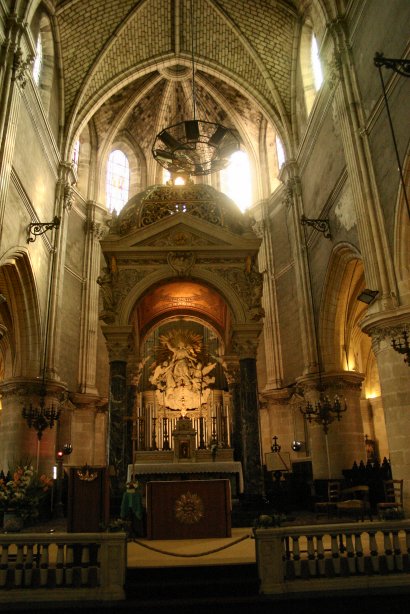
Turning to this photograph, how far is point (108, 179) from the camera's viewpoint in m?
24.4

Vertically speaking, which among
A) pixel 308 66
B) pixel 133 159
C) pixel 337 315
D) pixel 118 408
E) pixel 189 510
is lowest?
pixel 189 510

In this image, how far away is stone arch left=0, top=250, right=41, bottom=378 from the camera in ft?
51.3

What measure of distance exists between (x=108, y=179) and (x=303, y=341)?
1267cm

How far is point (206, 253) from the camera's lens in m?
11.6

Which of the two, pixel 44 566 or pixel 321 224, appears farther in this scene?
pixel 321 224

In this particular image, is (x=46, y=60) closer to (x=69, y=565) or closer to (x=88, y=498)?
(x=88, y=498)

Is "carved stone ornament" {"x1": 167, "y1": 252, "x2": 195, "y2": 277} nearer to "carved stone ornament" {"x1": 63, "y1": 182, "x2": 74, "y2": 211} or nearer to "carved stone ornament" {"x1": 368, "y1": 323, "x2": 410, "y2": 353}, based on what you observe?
"carved stone ornament" {"x1": 368, "y1": 323, "x2": 410, "y2": 353}

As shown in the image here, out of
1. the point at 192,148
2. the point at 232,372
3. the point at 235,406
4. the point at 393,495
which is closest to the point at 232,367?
the point at 232,372

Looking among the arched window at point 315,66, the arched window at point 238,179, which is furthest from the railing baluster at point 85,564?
the arched window at point 238,179

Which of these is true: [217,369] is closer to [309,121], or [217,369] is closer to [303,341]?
[303,341]

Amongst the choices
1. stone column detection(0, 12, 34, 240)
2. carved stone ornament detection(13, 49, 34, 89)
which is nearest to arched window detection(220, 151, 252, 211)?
carved stone ornament detection(13, 49, 34, 89)

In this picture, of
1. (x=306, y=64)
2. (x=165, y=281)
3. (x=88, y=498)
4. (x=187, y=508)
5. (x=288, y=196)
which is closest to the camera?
(x=88, y=498)

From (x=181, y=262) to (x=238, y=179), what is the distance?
14468 mm

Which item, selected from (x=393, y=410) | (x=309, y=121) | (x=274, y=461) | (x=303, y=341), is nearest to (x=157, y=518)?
(x=393, y=410)
